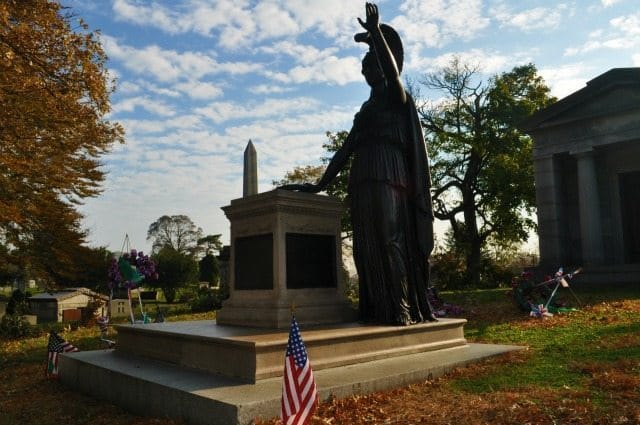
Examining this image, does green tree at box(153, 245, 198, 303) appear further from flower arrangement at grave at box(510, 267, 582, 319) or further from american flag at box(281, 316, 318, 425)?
american flag at box(281, 316, 318, 425)

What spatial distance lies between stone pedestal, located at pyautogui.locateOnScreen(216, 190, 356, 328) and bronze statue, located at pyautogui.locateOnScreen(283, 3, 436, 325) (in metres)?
0.40

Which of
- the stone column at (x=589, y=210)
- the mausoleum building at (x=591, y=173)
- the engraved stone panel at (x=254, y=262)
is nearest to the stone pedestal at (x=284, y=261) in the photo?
the engraved stone panel at (x=254, y=262)

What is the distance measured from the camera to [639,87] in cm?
2014

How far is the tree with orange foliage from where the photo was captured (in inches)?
502

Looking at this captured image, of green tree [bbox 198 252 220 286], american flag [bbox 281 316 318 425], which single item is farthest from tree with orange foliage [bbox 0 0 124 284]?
green tree [bbox 198 252 220 286]

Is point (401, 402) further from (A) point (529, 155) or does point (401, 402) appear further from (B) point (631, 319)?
(A) point (529, 155)

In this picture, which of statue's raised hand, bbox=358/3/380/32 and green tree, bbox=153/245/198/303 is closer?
statue's raised hand, bbox=358/3/380/32

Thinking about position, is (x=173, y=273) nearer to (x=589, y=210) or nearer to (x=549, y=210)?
(x=549, y=210)

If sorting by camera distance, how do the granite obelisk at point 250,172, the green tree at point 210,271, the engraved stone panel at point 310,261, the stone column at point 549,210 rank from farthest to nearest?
the green tree at point 210,271 → the stone column at point 549,210 → the granite obelisk at point 250,172 → the engraved stone panel at point 310,261

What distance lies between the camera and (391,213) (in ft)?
24.6

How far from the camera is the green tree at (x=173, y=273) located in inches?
1768

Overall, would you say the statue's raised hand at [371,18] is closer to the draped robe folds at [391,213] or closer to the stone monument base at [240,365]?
the draped robe folds at [391,213]

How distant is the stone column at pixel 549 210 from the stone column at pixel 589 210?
1.03 metres

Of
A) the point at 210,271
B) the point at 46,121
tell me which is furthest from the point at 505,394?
the point at 210,271
